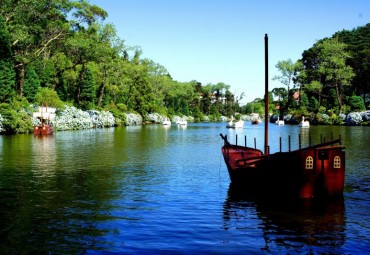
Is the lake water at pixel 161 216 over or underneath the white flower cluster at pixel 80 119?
underneath

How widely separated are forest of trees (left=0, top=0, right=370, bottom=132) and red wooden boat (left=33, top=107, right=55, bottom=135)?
84.1 inches

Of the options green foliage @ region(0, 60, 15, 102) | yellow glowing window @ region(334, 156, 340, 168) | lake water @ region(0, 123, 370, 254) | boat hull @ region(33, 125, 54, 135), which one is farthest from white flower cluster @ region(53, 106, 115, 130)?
yellow glowing window @ region(334, 156, 340, 168)

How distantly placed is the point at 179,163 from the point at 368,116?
83.2 m

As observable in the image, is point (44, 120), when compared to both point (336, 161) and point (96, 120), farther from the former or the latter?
point (336, 161)

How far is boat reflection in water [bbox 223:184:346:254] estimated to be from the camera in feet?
38.9

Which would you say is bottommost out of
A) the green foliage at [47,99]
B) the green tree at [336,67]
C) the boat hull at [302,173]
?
the boat hull at [302,173]

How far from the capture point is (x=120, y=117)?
354ft

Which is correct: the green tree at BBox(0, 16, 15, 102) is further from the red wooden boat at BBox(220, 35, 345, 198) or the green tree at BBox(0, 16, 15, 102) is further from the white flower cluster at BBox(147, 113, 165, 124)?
the white flower cluster at BBox(147, 113, 165, 124)

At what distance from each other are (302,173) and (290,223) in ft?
11.7

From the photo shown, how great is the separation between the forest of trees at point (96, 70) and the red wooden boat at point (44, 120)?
214cm

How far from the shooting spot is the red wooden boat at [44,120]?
60.0 m

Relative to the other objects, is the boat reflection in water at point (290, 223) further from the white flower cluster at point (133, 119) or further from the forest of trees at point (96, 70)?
the white flower cluster at point (133, 119)

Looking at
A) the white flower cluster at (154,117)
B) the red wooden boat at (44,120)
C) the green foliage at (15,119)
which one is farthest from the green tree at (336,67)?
the green foliage at (15,119)

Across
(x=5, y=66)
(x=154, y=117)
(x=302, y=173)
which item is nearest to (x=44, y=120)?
(x=5, y=66)
